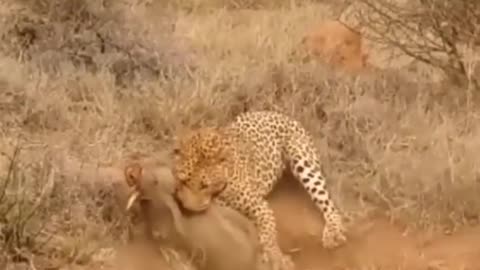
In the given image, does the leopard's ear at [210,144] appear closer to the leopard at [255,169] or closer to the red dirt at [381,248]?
the leopard at [255,169]

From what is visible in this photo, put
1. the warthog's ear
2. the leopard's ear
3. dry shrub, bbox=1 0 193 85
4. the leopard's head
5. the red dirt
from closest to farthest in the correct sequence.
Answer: the warthog's ear
the leopard's head
the leopard's ear
the red dirt
dry shrub, bbox=1 0 193 85

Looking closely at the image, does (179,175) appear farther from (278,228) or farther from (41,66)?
(41,66)

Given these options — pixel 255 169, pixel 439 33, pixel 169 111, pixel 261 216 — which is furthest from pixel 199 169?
pixel 439 33

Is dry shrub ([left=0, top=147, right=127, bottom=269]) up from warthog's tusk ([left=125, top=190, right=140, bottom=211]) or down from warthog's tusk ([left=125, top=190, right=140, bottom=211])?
down

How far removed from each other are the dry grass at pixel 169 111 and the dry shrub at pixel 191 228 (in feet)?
2.14

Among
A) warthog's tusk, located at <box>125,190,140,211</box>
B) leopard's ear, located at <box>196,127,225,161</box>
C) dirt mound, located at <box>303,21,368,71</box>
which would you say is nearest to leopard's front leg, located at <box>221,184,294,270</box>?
leopard's ear, located at <box>196,127,225,161</box>

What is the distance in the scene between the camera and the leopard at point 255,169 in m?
6.00

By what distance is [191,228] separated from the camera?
221 inches

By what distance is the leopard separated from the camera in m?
6.00

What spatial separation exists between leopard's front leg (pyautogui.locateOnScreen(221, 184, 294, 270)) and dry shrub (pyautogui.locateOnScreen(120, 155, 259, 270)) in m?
0.18

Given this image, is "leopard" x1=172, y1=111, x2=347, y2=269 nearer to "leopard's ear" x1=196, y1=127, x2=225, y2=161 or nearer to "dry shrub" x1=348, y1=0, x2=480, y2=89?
"leopard's ear" x1=196, y1=127, x2=225, y2=161

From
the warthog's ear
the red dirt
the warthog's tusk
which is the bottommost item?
the red dirt

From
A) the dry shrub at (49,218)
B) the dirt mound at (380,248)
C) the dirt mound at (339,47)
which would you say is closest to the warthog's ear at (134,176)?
the dry shrub at (49,218)

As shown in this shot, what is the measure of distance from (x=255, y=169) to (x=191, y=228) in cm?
148
